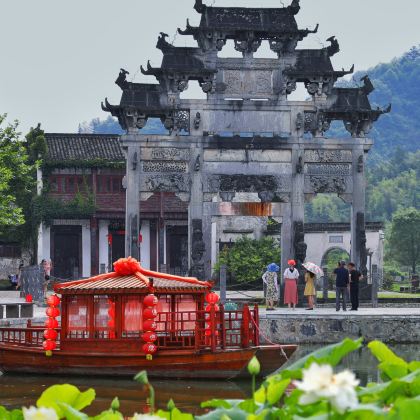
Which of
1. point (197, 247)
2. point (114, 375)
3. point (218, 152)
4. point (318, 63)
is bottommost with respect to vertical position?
point (114, 375)

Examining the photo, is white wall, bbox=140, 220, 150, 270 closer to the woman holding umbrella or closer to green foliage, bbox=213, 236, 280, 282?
green foliage, bbox=213, 236, 280, 282

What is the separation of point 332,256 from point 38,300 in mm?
51690

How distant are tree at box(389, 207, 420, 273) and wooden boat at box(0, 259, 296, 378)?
56.7m

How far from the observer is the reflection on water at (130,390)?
18.9m

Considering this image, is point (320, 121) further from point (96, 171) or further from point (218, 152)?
point (96, 171)

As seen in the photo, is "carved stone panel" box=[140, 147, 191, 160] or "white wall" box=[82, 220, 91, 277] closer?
"carved stone panel" box=[140, 147, 191, 160]

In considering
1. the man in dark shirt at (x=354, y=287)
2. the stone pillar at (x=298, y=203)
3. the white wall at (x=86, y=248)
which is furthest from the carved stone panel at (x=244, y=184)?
the white wall at (x=86, y=248)

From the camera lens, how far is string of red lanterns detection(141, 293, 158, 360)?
22.4 meters

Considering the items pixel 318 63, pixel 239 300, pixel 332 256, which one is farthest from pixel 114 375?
pixel 332 256

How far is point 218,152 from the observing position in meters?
36.9

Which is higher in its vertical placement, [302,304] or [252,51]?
[252,51]

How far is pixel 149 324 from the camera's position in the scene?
73.9 ft

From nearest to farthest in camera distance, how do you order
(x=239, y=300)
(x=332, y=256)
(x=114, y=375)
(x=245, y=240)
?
(x=114, y=375) < (x=239, y=300) < (x=245, y=240) < (x=332, y=256)

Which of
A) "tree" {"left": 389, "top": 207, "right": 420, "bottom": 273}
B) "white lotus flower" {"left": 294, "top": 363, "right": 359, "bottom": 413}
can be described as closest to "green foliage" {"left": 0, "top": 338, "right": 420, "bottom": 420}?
"white lotus flower" {"left": 294, "top": 363, "right": 359, "bottom": 413}
